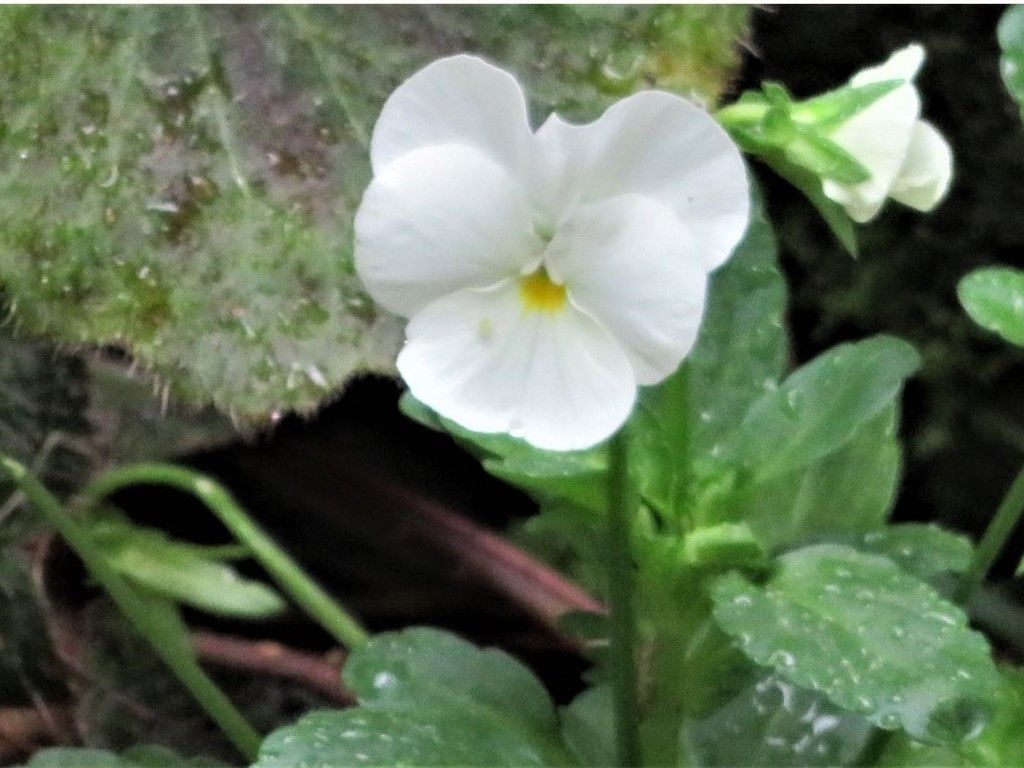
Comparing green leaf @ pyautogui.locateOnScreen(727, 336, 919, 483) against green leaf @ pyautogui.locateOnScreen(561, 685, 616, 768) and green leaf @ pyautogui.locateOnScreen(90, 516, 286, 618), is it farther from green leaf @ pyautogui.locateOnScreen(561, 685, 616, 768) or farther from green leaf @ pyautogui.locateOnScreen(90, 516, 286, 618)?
green leaf @ pyautogui.locateOnScreen(90, 516, 286, 618)

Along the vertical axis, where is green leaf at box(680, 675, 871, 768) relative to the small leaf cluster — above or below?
below

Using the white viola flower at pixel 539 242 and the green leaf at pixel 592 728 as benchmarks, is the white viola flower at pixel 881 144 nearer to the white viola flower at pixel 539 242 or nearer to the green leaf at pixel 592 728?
the white viola flower at pixel 539 242

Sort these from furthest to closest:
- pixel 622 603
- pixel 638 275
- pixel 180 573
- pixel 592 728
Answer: pixel 180 573 < pixel 592 728 < pixel 622 603 < pixel 638 275

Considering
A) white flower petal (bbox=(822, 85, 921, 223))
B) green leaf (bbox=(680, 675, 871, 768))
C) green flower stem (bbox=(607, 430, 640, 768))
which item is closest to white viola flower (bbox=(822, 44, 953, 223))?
white flower petal (bbox=(822, 85, 921, 223))

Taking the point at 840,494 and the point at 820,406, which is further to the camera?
the point at 840,494

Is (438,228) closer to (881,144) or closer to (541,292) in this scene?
(541,292)

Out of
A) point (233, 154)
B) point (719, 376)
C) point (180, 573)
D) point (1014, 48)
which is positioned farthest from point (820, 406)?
point (180, 573)
